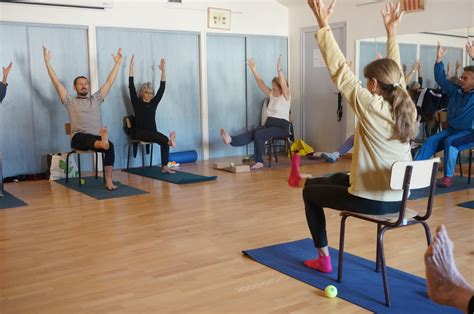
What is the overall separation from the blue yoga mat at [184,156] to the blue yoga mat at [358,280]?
4035mm

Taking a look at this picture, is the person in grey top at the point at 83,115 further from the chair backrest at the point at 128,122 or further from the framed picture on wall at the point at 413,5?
the framed picture on wall at the point at 413,5

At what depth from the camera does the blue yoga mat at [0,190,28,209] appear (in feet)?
15.8

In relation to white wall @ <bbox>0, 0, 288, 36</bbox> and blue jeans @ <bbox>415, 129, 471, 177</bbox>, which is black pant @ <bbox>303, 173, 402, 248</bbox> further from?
white wall @ <bbox>0, 0, 288, 36</bbox>

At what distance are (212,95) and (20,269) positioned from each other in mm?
5163

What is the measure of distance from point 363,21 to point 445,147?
8.69 ft

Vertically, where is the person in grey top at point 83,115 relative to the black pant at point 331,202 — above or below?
above

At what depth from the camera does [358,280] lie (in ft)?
9.34

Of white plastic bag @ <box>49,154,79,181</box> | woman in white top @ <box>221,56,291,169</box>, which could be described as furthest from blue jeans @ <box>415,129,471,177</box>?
white plastic bag @ <box>49,154,79,181</box>

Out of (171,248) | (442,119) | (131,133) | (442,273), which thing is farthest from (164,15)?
(442,273)

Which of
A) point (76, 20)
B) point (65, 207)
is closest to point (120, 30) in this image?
point (76, 20)

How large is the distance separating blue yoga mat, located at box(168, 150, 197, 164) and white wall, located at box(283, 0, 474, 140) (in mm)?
2056

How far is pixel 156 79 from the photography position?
7.35 m

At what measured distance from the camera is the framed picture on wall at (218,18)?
7.66 m

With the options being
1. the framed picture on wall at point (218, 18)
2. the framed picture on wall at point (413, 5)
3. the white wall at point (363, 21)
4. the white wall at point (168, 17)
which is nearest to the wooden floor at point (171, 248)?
the white wall at point (168, 17)
